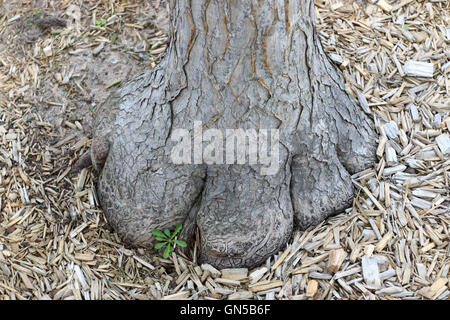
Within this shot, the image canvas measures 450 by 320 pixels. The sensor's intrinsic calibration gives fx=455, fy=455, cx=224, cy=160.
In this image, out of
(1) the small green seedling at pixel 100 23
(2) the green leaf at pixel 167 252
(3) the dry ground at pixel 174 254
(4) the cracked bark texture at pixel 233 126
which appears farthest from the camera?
(1) the small green seedling at pixel 100 23

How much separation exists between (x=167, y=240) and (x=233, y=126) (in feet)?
2.61

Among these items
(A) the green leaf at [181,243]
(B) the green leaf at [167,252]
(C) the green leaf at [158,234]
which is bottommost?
(B) the green leaf at [167,252]

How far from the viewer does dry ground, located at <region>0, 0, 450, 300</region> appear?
247 cm

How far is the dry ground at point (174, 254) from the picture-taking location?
2475 millimetres

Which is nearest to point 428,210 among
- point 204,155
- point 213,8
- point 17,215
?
point 204,155

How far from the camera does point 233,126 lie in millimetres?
2393

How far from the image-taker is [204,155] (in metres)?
2.50

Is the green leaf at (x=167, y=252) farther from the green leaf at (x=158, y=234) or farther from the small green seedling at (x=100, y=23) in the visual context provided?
the small green seedling at (x=100, y=23)

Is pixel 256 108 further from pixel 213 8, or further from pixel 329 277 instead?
pixel 329 277

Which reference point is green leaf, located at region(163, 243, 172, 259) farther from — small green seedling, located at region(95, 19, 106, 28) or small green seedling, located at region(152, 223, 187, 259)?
small green seedling, located at region(95, 19, 106, 28)

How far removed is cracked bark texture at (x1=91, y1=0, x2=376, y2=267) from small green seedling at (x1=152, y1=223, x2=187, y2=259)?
72 millimetres

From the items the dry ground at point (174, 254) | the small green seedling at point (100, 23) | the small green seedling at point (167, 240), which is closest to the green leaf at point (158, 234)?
the small green seedling at point (167, 240)

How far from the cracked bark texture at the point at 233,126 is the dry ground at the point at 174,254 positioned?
14cm

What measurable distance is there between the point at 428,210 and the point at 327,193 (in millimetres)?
566
